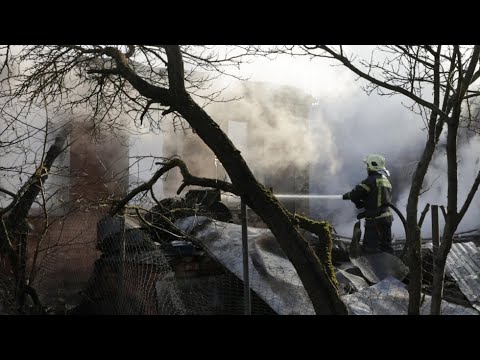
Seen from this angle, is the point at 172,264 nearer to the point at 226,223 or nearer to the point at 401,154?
the point at 226,223

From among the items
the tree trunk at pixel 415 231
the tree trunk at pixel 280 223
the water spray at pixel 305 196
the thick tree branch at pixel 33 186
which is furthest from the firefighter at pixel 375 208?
the thick tree branch at pixel 33 186

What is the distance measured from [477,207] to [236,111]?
4.85 meters

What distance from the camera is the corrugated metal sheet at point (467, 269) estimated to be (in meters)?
5.23

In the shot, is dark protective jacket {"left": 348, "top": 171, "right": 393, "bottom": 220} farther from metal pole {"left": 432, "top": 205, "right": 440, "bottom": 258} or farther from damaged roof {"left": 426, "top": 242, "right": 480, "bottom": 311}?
metal pole {"left": 432, "top": 205, "right": 440, "bottom": 258}

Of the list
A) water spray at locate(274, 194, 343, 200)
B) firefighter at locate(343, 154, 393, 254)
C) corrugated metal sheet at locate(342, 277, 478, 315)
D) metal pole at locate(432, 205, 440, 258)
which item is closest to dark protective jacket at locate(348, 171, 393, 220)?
firefighter at locate(343, 154, 393, 254)

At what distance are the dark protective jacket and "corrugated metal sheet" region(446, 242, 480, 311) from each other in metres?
0.95

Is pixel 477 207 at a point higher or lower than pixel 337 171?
lower

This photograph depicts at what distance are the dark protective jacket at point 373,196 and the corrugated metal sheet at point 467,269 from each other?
3.11 ft

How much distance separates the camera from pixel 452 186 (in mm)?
3332

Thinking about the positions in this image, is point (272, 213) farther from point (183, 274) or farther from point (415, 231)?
point (183, 274)

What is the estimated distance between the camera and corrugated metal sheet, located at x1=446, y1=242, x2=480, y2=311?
5.23 meters

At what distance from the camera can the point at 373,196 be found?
21.3 feet

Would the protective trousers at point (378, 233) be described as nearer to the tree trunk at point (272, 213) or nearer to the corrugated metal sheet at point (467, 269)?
the corrugated metal sheet at point (467, 269)
